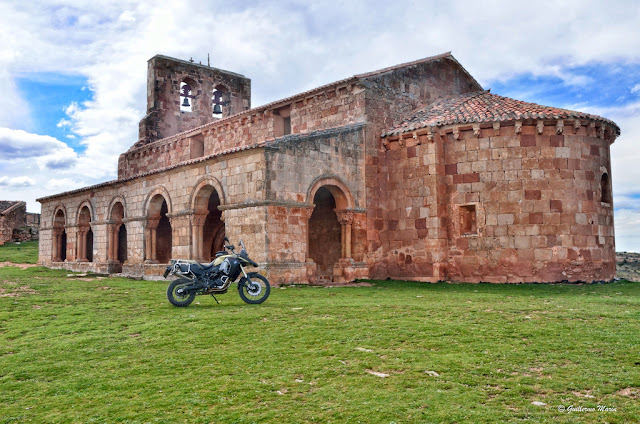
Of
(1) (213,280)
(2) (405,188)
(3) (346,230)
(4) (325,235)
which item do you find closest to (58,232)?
(4) (325,235)

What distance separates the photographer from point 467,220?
1614cm

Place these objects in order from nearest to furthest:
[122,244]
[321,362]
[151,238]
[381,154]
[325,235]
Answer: [321,362]
[381,154]
[151,238]
[325,235]
[122,244]

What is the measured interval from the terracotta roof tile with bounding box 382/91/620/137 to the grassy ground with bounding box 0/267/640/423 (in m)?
6.45

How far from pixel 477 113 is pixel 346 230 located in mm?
5304

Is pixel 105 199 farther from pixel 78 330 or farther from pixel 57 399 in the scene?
pixel 57 399

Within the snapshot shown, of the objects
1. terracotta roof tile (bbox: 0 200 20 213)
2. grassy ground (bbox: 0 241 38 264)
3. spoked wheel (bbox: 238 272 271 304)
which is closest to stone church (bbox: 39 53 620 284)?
spoked wheel (bbox: 238 272 271 304)

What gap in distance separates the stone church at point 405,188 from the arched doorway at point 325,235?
2.1 inches

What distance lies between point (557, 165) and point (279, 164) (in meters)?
7.77

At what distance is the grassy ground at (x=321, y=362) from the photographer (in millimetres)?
4855

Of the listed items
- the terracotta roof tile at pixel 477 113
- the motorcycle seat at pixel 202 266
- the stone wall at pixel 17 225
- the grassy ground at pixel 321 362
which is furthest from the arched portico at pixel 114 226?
the stone wall at pixel 17 225

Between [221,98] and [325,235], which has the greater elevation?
[221,98]

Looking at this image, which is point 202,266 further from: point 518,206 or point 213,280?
point 518,206

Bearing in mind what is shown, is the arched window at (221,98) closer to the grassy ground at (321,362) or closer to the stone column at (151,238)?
the stone column at (151,238)

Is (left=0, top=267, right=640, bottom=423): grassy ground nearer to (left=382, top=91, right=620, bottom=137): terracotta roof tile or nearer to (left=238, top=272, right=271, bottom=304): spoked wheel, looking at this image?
(left=238, top=272, right=271, bottom=304): spoked wheel
